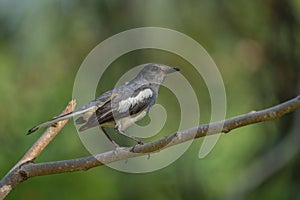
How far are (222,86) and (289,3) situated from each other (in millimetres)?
972

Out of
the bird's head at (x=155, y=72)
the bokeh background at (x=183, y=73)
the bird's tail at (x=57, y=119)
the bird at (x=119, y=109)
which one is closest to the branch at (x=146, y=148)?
the bird's tail at (x=57, y=119)

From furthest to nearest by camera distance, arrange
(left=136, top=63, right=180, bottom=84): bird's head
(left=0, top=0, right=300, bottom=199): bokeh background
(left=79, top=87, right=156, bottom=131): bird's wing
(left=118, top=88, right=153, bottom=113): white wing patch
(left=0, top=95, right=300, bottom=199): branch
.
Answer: (left=0, top=0, right=300, bottom=199): bokeh background, (left=136, top=63, right=180, bottom=84): bird's head, (left=118, top=88, right=153, bottom=113): white wing patch, (left=79, top=87, right=156, bottom=131): bird's wing, (left=0, top=95, right=300, bottom=199): branch

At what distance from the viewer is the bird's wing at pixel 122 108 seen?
3.35 m

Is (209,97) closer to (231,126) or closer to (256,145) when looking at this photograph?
(256,145)

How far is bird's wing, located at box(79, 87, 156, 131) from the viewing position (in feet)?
11.0

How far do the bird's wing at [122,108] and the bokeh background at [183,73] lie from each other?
47.4 inches

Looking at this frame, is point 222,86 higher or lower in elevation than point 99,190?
higher

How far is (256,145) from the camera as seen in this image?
565cm

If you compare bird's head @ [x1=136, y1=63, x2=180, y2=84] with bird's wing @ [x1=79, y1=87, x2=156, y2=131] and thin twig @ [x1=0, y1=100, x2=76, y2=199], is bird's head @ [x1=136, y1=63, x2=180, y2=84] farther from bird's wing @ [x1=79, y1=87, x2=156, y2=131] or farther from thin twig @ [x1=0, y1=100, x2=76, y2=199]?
thin twig @ [x1=0, y1=100, x2=76, y2=199]

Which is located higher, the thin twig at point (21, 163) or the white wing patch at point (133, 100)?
the white wing patch at point (133, 100)

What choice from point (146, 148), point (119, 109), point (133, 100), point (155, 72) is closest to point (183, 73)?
point (155, 72)

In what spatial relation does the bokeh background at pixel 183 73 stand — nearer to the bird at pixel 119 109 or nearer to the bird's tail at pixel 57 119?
the bird at pixel 119 109

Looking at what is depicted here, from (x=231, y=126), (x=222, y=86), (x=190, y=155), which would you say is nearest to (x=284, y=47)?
(x=222, y=86)

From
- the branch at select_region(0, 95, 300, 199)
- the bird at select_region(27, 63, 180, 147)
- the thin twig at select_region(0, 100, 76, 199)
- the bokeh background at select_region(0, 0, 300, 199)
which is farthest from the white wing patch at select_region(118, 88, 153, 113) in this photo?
the bokeh background at select_region(0, 0, 300, 199)
